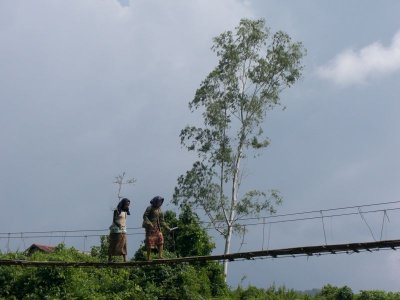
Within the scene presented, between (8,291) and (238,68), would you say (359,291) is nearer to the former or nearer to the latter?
(238,68)

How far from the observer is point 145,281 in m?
22.3

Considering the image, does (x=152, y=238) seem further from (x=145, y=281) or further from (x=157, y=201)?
(x=145, y=281)

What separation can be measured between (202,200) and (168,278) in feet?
21.7

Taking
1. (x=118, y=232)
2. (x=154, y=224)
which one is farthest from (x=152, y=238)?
(x=118, y=232)

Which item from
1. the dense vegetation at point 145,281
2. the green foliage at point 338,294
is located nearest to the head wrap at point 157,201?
the dense vegetation at point 145,281

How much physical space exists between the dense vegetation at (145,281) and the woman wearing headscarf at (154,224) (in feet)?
A: 22.8

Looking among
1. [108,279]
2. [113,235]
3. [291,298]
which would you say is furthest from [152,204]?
[291,298]

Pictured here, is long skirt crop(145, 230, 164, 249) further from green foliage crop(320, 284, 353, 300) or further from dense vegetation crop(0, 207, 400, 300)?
green foliage crop(320, 284, 353, 300)

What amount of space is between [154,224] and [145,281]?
8691 mm

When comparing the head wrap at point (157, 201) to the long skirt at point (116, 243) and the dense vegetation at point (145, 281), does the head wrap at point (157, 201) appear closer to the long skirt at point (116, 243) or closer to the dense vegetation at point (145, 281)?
the long skirt at point (116, 243)

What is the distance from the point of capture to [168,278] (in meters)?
22.4

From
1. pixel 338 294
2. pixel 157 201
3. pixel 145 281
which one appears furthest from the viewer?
pixel 338 294

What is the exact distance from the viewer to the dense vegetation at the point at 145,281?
68.7ft

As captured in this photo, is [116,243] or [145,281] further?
A: [145,281]
